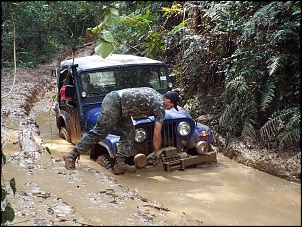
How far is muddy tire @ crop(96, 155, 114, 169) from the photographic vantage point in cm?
593

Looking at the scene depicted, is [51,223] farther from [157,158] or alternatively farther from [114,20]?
[157,158]

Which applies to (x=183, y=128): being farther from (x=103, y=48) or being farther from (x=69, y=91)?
(x=103, y=48)

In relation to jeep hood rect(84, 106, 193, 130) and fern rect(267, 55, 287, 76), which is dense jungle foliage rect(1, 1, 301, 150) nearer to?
fern rect(267, 55, 287, 76)

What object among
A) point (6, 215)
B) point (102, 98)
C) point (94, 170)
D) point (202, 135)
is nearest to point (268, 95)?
point (202, 135)

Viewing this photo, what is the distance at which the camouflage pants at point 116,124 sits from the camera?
555cm

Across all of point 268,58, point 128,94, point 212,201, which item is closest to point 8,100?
point 128,94

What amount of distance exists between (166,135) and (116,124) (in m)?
0.77

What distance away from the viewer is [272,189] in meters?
4.90

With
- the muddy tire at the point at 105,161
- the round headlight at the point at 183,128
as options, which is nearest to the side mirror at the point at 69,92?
the muddy tire at the point at 105,161

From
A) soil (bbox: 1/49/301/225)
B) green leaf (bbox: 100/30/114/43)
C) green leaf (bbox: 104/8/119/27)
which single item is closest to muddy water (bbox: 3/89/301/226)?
soil (bbox: 1/49/301/225)

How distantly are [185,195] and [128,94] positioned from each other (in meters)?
1.61

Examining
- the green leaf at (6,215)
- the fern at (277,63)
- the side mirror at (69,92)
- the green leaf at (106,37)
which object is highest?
the green leaf at (106,37)

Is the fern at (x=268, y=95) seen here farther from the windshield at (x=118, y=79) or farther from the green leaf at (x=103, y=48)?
the green leaf at (x=103, y=48)

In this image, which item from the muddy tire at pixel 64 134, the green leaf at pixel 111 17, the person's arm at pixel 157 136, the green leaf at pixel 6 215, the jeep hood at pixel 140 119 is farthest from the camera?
the muddy tire at pixel 64 134
